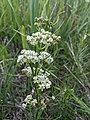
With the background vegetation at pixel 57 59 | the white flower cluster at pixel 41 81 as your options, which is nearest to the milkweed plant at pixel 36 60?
the white flower cluster at pixel 41 81

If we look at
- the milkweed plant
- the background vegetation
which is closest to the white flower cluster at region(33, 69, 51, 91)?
the milkweed plant

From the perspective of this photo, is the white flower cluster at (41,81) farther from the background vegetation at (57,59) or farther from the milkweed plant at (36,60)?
the background vegetation at (57,59)

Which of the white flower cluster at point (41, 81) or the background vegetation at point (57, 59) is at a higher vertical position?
the background vegetation at point (57, 59)

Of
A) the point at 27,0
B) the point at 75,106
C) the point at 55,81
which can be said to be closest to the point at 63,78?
the point at 55,81

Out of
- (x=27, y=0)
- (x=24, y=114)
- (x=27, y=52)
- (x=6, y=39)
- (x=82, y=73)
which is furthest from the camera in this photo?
(x=27, y=0)

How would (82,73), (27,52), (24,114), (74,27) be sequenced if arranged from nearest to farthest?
1. (27,52)
2. (24,114)
3. (82,73)
4. (74,27)

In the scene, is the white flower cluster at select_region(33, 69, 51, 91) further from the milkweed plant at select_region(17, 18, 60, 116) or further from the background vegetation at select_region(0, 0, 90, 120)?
the background vegetation at select_region(0, 0, 90, 120)

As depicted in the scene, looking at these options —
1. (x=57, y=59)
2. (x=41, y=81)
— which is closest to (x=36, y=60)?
(x=41, y=81)

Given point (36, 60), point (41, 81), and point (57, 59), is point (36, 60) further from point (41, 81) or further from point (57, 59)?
point (57, 59)

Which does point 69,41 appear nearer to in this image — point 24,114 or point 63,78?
point 63,78
